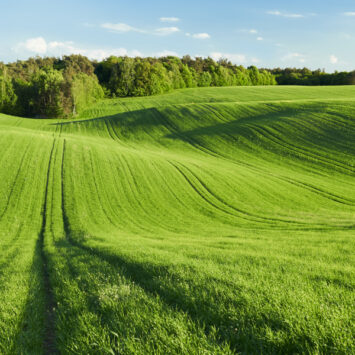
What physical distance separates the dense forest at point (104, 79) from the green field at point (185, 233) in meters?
15.8

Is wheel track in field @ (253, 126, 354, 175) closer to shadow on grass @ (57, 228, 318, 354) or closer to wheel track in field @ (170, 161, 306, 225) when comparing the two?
wheel track in field @ (170, 161, 306, 225)

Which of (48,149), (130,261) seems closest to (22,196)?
(48,149)

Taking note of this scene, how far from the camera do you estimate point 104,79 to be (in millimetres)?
129375

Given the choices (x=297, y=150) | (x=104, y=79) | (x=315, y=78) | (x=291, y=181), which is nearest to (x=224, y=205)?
(x=291, y=181)

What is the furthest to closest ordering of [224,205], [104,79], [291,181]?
[104,79] → [291,181] → [224,205]

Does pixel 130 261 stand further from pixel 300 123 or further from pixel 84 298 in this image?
pixel 300 123

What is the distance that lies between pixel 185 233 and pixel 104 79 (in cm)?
12671

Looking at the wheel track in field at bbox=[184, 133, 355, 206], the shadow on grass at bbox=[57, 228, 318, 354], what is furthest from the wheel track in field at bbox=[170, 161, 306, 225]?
the shadow on grass at bbox=[57, 228, 318, 354]

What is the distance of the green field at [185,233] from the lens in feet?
13.6

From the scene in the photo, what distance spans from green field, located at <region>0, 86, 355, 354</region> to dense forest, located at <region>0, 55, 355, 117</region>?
15.8m

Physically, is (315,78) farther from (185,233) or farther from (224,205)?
(185,233)

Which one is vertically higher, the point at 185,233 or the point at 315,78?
the point at 315,78

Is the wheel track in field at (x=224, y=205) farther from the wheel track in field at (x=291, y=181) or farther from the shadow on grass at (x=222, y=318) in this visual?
the shadow on grass at (x=222, y=318)

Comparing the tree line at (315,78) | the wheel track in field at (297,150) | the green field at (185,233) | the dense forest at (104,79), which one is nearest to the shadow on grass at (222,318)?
the green field at (185,233)
